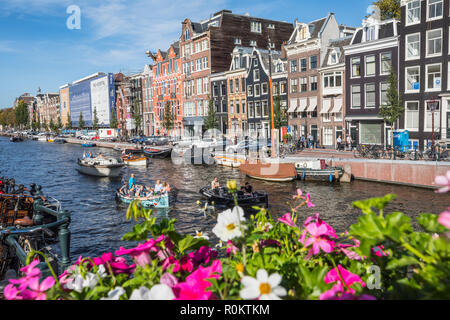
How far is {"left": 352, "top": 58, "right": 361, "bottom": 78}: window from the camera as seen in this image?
41.1 metres

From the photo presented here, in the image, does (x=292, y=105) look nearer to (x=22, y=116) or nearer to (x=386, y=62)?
(x=386, y=62)

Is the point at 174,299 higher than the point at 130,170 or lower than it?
higher

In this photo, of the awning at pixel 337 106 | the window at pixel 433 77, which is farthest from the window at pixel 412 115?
the awning at pixel 337 106

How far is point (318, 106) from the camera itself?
46.9 metres

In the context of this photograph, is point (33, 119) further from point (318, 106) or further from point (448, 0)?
point (448, 0)

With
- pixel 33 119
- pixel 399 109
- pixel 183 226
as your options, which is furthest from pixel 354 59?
pixel 33 119

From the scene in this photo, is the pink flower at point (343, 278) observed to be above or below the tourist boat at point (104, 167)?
above

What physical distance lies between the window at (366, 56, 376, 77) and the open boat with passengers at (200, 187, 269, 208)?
23645 millimetres

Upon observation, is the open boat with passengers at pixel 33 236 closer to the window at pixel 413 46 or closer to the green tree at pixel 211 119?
the window at pixel 413 46

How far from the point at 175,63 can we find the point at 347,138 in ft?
158

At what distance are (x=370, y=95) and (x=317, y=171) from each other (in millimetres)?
13801

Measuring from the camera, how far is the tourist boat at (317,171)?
31.0 meters

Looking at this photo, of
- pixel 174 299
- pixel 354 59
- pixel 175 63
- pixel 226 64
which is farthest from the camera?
pixel 175 63

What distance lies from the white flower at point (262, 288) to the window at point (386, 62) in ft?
132
